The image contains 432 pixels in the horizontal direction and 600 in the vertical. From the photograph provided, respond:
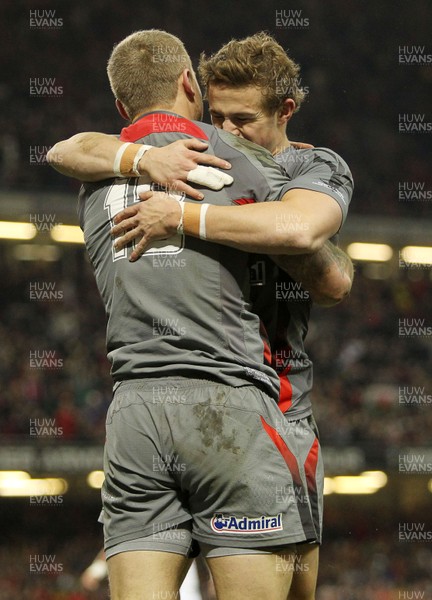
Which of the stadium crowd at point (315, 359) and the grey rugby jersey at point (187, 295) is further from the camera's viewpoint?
the stadium crowd at point (315, 359)

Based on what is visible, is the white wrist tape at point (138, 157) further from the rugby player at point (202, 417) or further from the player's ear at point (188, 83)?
the player's ear at point (188, 83)

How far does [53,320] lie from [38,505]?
3.46 metres

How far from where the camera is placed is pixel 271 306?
9.55 ft

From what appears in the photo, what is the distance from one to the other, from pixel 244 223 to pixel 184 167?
0.80ft

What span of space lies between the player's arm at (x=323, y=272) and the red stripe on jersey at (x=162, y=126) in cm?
45

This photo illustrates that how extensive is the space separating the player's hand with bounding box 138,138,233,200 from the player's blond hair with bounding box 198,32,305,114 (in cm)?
72

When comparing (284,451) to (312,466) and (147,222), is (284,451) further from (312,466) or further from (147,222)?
(147,222)

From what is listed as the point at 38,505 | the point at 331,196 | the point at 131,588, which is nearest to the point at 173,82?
the point at 331,196

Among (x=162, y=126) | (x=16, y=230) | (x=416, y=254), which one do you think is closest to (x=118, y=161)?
(x=162, y=126)

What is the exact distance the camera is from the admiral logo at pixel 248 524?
248 cm

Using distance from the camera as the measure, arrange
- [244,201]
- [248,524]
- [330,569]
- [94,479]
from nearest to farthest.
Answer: [248,524]
[244,201]
[330,569]
[94,479]

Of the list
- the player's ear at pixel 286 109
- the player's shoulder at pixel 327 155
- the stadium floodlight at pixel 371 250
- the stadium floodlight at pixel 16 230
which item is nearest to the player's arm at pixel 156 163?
the player's shoulder at pixel 327 155

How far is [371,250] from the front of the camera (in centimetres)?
2125

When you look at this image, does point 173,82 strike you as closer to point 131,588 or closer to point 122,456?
point 122,456
